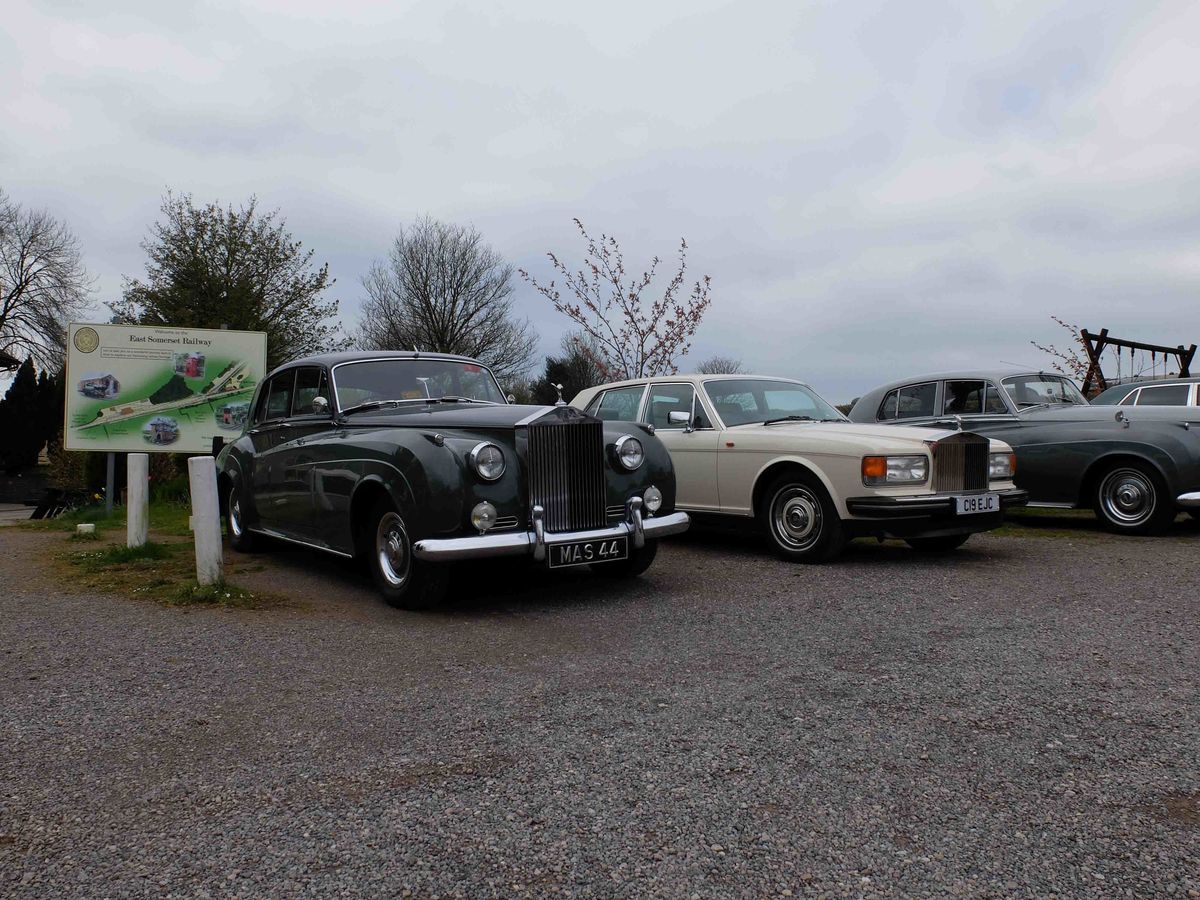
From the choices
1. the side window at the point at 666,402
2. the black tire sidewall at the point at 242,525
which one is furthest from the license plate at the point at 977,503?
the black tire sidewall at the point at 242,525

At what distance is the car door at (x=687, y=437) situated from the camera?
8344 millimetres

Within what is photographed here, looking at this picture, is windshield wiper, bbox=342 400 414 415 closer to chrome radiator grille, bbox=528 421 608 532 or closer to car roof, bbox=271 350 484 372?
car roof, bbox=271 350 484 372

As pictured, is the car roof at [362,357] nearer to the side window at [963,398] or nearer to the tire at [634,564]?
the tire at [634,564]

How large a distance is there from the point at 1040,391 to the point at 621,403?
4.88m

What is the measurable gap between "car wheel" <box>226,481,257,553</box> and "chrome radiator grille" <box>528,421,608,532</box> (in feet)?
13.0

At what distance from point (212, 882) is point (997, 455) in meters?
7.19

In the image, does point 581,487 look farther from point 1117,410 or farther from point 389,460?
point 1117,410

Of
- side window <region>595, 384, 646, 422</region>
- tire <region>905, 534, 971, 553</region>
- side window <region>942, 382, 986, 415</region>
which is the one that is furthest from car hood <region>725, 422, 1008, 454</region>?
side window <region>942, 382, 986, 415</region>

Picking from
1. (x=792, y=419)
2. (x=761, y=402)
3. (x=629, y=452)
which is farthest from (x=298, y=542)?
(x=792, y=419)

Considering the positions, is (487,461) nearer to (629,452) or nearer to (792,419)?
(629,452)

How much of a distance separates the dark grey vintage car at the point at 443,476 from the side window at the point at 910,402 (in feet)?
16.3

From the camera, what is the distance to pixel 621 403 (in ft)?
31.0

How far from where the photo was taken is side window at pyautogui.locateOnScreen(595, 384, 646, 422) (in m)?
9.26

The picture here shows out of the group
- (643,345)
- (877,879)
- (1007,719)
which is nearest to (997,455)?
(1007,719)
